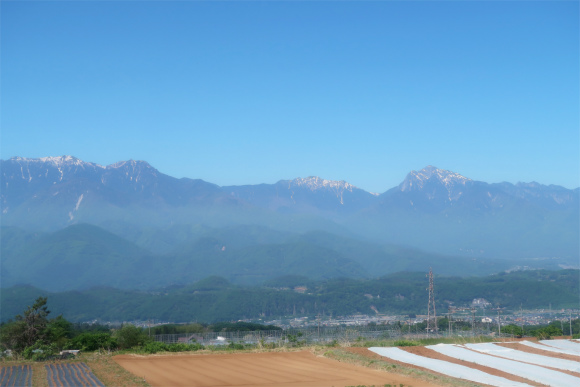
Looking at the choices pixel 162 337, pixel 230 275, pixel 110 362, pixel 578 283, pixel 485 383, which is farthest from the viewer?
pixel 230 275

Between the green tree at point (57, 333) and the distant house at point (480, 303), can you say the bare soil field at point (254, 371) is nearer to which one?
the green tree at point (57, 333)

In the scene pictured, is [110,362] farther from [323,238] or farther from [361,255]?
[323,238]

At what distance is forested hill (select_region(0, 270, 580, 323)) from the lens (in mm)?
81688

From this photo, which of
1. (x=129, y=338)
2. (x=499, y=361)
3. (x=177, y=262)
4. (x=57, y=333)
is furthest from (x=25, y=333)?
(x=177, y=262)

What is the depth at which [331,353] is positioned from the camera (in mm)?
22812

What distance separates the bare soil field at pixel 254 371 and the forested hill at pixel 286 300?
55.7 m

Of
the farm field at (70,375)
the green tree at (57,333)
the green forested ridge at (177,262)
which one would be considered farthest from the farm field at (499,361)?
the green forested ridge at (177,262)

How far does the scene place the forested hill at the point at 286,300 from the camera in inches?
3216

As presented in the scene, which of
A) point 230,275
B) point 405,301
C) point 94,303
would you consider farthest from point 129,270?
point 405,301

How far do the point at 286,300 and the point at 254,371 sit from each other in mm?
73629

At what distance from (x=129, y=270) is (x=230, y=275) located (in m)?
28.0

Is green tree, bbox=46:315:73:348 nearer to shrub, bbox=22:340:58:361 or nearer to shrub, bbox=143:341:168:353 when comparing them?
shrub, bbox=22:340:58:361

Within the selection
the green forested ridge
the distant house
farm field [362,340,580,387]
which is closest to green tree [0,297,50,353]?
farm field [362,340,580,387]

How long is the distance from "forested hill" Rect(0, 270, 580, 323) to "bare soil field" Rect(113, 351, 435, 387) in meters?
55.7
